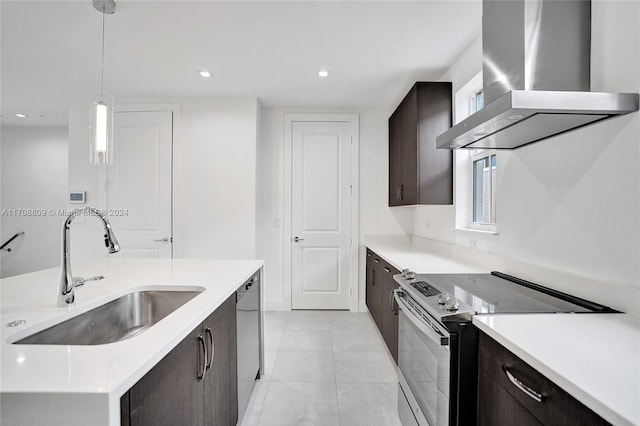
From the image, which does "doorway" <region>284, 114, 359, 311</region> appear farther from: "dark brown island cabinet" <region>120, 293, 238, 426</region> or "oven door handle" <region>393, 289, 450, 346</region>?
"dark brown island cabinet" <region>120, 293, 238, 426</region>

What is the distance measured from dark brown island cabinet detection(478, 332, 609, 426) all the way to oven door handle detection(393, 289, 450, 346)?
131mm

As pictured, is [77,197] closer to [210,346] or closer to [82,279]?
[82,279]

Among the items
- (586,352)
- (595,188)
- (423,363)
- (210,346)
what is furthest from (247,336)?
(595,188)

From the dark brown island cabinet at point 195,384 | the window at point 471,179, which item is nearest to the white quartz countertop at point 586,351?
the dark brown island cabinet at point 195,384

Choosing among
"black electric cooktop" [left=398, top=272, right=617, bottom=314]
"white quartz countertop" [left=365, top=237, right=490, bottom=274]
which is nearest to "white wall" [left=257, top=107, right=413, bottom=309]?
"white quartz countertop" [left=365, top=237, right=490, bottom=274]

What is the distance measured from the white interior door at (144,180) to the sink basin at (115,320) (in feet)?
7.06

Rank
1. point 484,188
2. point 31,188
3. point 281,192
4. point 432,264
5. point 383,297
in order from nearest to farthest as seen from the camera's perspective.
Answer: point 432,264, point 484,188, point 383,297, point 281,192, point 31,188

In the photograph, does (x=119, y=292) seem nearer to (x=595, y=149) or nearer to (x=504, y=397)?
(x=504, y=397)

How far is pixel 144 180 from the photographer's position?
351 cm

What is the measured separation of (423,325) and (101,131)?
6.75 ft

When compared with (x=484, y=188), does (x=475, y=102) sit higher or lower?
higher

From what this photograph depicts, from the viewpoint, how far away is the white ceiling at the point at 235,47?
1959 mm

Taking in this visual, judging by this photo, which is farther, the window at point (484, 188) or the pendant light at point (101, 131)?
the window at point (484, 188)

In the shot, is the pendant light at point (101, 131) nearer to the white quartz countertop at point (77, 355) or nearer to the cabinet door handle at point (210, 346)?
A: the white quartz countertop at point (77, 355)
